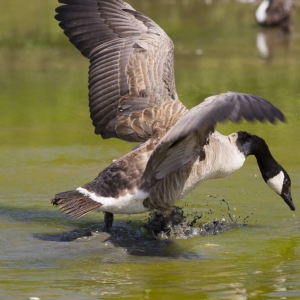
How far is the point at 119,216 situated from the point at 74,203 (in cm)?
145

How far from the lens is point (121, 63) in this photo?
7.36 metres

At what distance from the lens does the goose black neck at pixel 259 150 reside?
673 cm

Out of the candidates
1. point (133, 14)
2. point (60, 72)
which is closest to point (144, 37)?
point (133, 14)

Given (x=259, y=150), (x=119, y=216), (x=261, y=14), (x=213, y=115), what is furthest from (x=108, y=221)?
(x=261, y=14)

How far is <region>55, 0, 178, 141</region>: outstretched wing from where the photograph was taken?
7.03m

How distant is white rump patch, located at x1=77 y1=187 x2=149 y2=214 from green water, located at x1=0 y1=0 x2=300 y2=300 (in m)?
0.35

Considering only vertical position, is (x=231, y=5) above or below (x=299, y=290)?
above

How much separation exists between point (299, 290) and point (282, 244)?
4.58 ft

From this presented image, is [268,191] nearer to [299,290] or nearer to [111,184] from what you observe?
[111,184]

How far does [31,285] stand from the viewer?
16.8 ft

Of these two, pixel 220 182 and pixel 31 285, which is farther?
pixel 220 182

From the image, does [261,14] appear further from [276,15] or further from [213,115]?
[213,115]

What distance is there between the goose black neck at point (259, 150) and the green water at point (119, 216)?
49 centimetres

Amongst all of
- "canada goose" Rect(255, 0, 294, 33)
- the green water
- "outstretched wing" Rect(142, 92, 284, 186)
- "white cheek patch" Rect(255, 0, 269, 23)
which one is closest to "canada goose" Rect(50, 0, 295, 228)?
"outstretched wing" Rect(142, 92, 284, 186)
